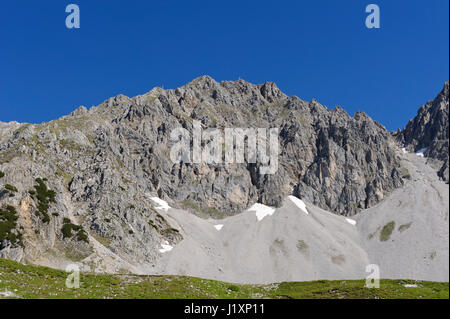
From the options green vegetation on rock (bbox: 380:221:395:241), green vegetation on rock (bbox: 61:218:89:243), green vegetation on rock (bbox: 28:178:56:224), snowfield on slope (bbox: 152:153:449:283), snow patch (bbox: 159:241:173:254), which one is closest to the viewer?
green vegetation on rock (bbox: 28:178:56:224)

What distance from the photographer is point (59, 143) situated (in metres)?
189

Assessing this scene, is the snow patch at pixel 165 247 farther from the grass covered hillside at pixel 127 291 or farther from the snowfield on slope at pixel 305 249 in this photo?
the grass covered hillside at pixel 127 291

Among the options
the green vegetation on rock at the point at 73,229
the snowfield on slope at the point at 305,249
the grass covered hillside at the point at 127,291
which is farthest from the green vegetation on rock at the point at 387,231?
the grass covered hillside at the point at 127,291

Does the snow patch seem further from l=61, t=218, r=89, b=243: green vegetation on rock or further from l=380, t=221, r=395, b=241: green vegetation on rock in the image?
l=380, t=221, r=395, b=241: green vegetation on rock

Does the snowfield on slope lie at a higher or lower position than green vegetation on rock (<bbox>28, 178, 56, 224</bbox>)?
lower

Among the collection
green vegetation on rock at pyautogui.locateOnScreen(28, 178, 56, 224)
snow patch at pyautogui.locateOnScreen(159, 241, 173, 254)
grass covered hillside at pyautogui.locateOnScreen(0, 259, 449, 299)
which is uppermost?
green vegetation on rock at pyautogui.locateOnScreen(28, 178, 56, 224)

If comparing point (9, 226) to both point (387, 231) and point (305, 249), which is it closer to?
point (305, 249)

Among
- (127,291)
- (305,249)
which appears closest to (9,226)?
(127,291)

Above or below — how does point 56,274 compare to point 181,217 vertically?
below

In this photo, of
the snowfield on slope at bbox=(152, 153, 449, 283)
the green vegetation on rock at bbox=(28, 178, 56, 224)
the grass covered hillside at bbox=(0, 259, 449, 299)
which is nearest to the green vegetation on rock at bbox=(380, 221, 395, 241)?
the snowfield on slope at bbox=(152, 153, 449, 283)
